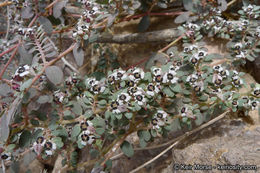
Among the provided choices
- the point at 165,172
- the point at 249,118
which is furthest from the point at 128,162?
the point at 249,118

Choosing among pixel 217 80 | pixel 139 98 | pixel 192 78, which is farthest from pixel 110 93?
pixel 217 80

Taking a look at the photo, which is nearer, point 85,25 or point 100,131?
point 100,131

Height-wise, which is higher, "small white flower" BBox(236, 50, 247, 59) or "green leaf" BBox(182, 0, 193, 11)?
"green leaf" BBox(182, 0, 193, 11)

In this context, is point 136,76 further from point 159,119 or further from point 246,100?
point 246,100

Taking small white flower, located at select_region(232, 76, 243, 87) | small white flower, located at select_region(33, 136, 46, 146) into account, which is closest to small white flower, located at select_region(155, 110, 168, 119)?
small white flower, located at select_region(232, 76, 243, 87)

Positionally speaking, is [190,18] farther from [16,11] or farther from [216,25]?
[16,11]

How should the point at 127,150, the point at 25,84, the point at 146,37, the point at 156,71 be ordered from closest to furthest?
the point at 25,84, the point at 156,71, the point at 127,150, the point at 146,37

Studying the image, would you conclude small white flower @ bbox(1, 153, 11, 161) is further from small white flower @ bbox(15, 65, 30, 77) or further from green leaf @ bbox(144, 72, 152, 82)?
green leaf @ bbox(144, 72, 152, 82)
